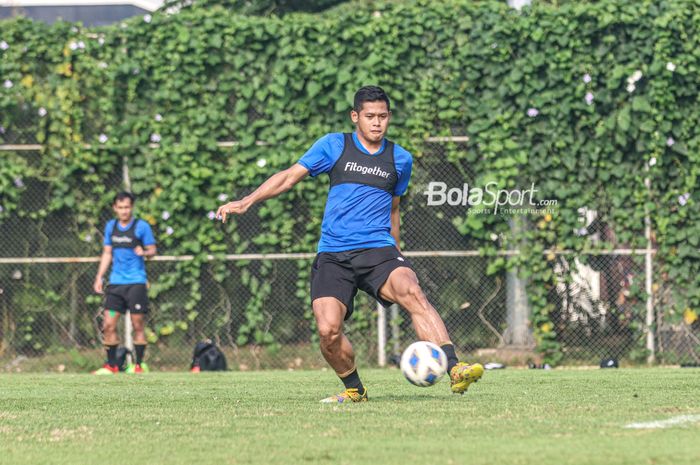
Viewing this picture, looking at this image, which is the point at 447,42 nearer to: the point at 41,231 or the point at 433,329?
the point at 41,231

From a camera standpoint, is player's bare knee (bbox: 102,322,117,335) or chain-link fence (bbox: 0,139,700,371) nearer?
player's bare knee (bbox: 102,322,117,335)

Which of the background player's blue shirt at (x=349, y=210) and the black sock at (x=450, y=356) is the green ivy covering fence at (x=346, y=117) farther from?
the black sock at (x=450, y=356)

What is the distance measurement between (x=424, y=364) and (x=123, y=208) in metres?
7.36

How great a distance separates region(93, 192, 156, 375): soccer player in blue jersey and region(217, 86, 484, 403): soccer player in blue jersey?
6.23 meters

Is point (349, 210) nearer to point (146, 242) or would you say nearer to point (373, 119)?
point (373, 119)

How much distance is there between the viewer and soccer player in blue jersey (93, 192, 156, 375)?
14195 mm

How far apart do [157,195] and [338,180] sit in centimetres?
702

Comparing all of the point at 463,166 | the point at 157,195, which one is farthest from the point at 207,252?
the point at 463,166

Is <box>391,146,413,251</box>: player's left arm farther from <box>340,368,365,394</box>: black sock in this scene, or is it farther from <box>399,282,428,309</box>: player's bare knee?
<box>340,368,365,394</box>: black sock

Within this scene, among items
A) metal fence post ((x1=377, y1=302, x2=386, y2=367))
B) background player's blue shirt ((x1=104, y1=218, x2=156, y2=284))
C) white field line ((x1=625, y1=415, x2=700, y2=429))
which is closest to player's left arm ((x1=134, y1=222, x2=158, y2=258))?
background player's blue shirt ((x1=104, y1=218, x2=156, y2=284))

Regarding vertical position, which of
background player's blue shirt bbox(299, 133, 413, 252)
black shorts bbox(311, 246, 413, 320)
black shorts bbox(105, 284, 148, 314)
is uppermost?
background player's blue shirt bbox(299, 133, 413, 252)

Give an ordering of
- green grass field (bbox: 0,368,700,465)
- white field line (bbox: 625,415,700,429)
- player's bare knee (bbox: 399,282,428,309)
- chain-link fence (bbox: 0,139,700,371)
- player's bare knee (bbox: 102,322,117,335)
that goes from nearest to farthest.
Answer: green grass field (bbox: 0,368,700,465)
white field line (bbox: 625,415,700,429)
player's bare knee (bbox: 399,282,428,309)
player's bare knee (bbox: 102,322,117,335)
chain-link fence (bbox: 0,139,700,371)

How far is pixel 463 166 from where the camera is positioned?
48.8ft

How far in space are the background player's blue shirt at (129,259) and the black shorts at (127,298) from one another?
0.07 m
